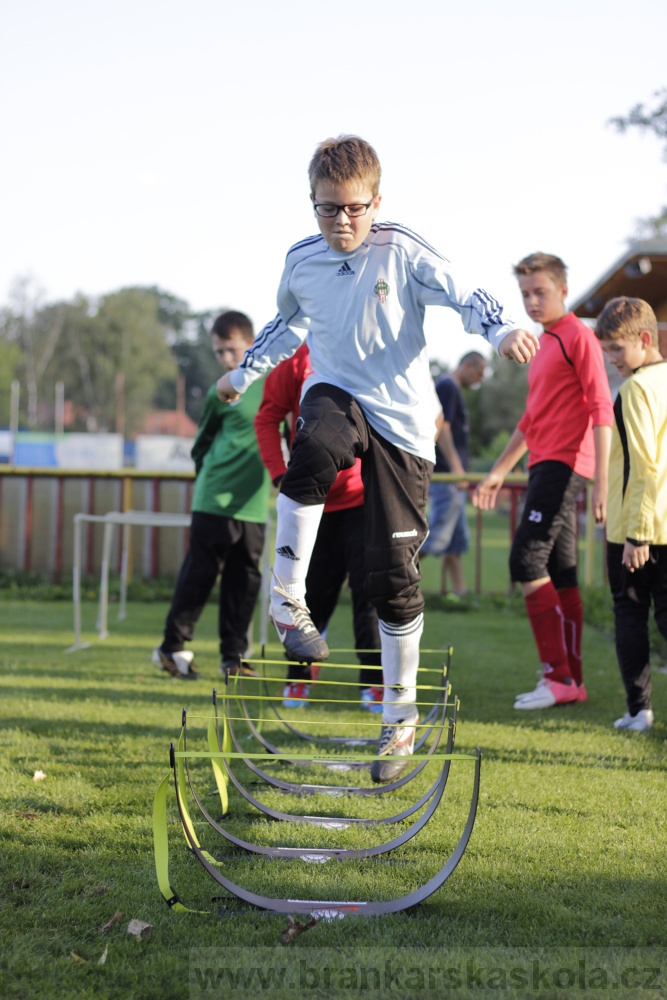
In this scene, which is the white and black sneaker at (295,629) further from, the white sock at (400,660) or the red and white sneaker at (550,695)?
the red and white sneaker at (550,695)

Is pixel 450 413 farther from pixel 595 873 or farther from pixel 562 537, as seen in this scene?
pixel 595 873

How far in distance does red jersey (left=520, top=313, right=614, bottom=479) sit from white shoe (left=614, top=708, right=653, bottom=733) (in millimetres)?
1225

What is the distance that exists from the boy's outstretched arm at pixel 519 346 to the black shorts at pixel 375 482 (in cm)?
56

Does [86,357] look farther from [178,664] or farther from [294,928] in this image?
[294,928]

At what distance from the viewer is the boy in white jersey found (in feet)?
9.98

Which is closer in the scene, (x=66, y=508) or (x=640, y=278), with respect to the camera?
(x=66, y=508)

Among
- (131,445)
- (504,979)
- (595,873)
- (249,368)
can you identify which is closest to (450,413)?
(249,368)

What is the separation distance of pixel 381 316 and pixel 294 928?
6.17 ft

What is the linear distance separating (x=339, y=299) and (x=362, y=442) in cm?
48

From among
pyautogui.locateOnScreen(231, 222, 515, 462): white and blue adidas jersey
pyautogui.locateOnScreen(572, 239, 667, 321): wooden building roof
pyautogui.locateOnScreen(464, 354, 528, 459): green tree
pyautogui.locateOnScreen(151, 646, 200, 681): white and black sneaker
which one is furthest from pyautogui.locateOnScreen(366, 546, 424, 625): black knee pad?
pyautogui.locateOnScreen(464, 354, 528, 459): green tree

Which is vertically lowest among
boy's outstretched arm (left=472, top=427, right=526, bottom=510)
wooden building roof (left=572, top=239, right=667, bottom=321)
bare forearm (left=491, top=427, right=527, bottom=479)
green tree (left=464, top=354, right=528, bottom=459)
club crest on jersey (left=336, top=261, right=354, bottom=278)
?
boy's outstretched arm (left=472, top=427, right=526, bottom=510)

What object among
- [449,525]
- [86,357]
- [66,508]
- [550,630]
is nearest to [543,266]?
[550,630]

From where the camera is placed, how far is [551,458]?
190 inches

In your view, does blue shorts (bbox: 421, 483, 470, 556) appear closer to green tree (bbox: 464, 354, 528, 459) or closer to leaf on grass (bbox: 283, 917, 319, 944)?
leaf on grass (bbox: 283, 917, 319, 944)
